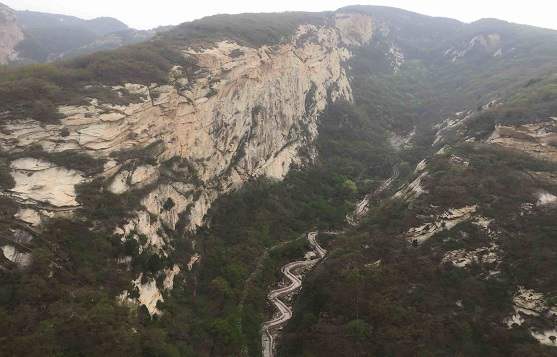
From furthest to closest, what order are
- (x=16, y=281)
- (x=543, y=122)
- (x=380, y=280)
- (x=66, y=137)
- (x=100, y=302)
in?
1. (x=543, y=122)
2. (x=66, y=137)
3. (x=380, y=280)
4. (x=100, y=302)
5. (x=16, y=281)

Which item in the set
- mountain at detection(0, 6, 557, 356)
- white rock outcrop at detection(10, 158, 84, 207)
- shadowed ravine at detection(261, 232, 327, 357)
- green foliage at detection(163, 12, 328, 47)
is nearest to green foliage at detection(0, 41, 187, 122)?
mountain at detection(0, 6, 557, 356)

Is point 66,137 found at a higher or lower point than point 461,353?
higher

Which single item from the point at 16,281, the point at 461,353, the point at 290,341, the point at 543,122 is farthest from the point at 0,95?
the point at 543,122

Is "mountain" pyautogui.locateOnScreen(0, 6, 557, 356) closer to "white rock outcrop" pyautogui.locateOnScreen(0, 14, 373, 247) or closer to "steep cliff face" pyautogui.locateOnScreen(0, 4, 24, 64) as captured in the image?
"white rock outcrop" pyautogui.locateOnScreen(0, 14, 373, 247)

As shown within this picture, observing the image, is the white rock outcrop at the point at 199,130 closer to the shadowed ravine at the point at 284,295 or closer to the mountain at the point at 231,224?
the mountain at the point at 231,224

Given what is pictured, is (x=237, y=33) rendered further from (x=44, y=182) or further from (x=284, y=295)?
(x=44, y=182)

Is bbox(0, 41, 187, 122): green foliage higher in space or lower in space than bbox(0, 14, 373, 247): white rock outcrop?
higher

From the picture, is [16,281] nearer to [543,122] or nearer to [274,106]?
[274,106]
